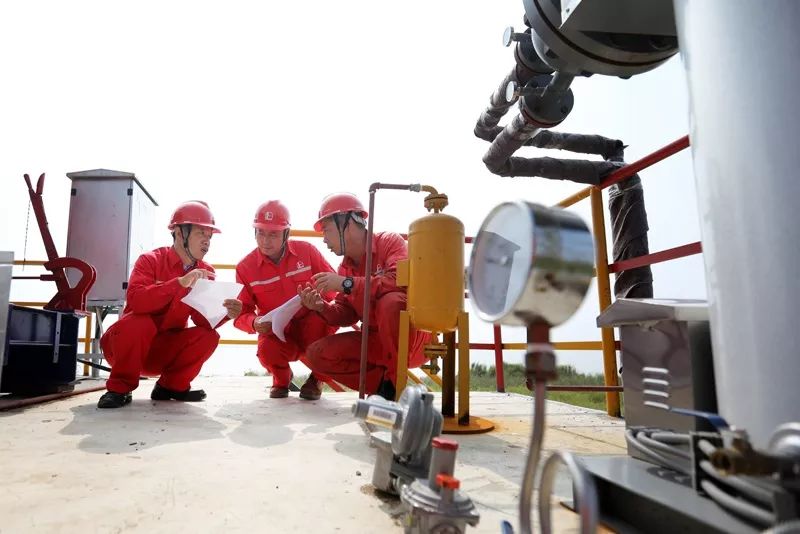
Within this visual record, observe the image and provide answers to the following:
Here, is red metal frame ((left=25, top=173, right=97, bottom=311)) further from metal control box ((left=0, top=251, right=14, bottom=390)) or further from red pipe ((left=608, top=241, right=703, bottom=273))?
red pipe ((left=608, top=241, right=703, bottom=273))

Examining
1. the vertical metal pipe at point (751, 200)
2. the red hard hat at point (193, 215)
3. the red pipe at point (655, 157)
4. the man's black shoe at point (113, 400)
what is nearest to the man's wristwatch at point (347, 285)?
the red hard hat at point (193, 215)

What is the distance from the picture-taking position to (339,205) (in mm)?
2797

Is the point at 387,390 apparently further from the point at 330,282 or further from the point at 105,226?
the point at 105,226

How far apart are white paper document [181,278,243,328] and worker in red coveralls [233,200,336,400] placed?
1.01ft

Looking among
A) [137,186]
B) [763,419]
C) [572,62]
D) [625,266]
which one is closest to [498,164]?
[625,266]

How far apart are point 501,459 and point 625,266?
129cm

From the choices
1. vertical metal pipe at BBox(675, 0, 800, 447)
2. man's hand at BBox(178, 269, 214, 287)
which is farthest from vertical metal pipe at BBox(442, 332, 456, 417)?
vertical metal pipe at BBox(675, 0, 800, 447)

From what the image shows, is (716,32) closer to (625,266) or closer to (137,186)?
(625,266)

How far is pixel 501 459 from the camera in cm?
143

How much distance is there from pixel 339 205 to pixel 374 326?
0.74 meters

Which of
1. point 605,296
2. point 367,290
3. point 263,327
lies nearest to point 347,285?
point 367,290

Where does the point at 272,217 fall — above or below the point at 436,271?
above

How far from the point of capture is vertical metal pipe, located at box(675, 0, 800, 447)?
614mm

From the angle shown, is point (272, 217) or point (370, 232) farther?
point (272, 217)
